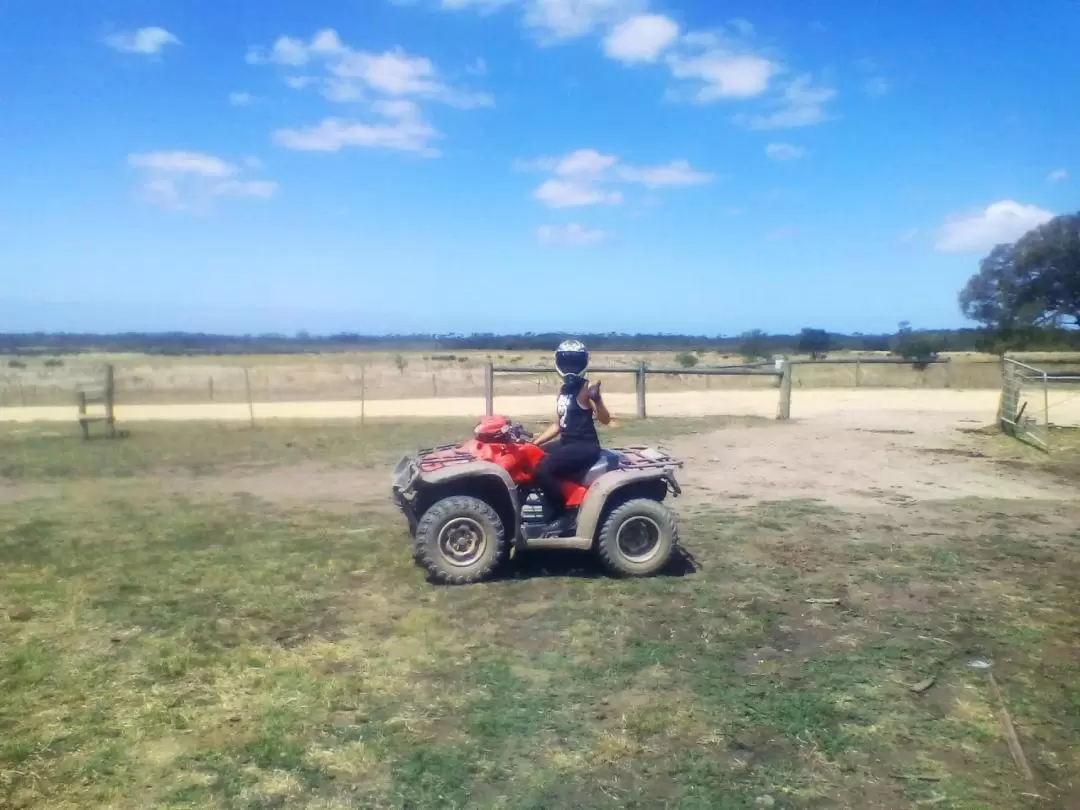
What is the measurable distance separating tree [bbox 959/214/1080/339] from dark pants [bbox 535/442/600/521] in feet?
144

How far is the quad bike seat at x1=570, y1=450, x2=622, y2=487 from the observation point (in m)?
7.13

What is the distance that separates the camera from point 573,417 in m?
6.98

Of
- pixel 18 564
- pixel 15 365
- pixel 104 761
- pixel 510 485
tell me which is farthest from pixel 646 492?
pixel 15 365

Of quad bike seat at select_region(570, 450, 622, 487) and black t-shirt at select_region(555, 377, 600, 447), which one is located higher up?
black t-shirt at select_region(555, 377, 600, 447)

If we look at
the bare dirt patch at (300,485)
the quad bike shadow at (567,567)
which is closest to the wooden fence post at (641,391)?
the bare dirt patch at (300,485)

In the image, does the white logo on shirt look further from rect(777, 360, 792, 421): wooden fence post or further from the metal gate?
rect(777, 360, 792, 421): wooden fence post

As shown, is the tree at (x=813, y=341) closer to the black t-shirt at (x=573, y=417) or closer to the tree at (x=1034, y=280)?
the tree at (x=1034, y=280)

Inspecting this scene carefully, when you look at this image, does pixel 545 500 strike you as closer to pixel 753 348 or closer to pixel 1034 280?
pixel 1034 280

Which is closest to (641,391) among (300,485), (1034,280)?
(300,485)

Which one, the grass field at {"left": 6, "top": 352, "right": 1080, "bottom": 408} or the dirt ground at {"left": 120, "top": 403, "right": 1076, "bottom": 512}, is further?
the grass field at {"left": 6, "top": 352, "right": 1080, "bottom": 408}

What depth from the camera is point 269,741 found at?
4.35 meters

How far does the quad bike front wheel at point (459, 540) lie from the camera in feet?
22.5

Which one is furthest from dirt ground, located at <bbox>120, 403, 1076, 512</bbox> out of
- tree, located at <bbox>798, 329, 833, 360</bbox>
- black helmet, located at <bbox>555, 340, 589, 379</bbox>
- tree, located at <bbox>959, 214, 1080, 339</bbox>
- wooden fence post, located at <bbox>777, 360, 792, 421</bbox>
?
tree, located at <bbox>798, 329, 833, 360</bbox>

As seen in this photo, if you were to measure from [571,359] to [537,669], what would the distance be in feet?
8.10
